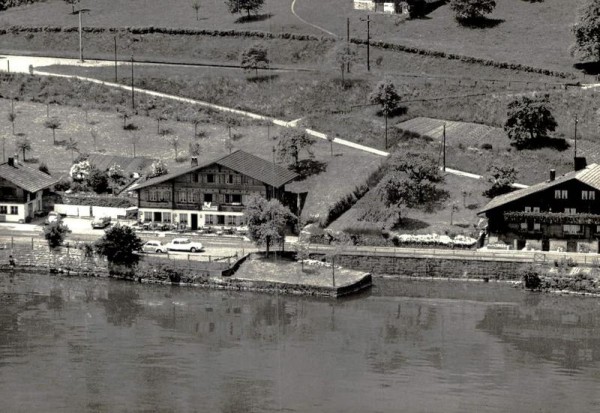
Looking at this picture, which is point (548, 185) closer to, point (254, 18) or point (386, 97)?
point (386, 97)

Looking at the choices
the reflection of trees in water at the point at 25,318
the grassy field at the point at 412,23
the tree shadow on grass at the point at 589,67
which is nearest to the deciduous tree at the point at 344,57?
the grassy field at the point at 412,23

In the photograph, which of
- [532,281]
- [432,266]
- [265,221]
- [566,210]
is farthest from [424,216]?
[532,281]

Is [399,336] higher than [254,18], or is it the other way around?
[254,18]

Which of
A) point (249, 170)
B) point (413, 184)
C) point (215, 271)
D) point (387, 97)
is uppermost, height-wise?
point (387, 97)

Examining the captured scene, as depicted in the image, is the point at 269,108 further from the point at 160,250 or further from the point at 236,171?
the point at 160,250

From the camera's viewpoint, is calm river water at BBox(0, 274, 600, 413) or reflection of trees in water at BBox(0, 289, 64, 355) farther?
reflection of trees in water at BBox(0, 289, 64, 355)

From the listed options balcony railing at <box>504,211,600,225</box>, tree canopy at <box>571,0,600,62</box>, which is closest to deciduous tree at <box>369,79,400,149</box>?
tree canopy at <box>571,0,600,62</box>

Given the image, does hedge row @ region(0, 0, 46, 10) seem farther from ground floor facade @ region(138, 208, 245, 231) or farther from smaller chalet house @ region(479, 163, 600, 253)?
smaller chalet house @ region(479, 163, 600, 253)
